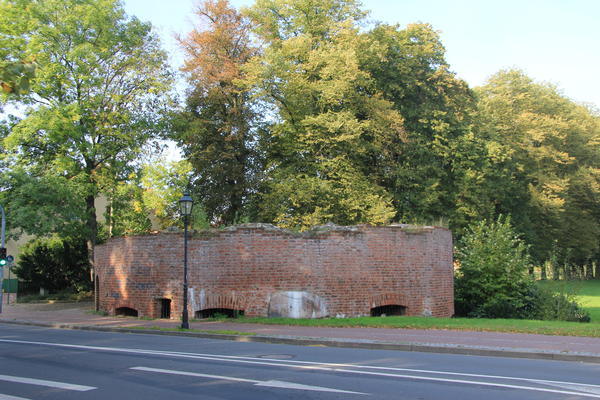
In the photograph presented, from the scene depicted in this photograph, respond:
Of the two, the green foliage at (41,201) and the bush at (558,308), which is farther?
the green foliage at (41,201)

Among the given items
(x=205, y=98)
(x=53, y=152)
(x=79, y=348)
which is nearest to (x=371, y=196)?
(x=205, y=98)

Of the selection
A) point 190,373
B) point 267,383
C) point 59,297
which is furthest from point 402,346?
point 59,297

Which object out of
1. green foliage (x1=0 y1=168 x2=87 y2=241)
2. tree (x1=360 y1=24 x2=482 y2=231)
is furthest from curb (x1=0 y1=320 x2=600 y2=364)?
tree (x1=360 y1=24 x2=482 y2=231)

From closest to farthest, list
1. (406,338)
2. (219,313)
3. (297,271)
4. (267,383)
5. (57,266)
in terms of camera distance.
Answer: (267,383) → (406,338) → (297,271) → (219,313) → (57,266)

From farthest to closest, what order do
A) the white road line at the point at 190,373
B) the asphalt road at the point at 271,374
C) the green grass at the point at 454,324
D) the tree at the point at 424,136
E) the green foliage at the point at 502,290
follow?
the tree at the point at 424,136 → the green foliage at the point at 502,290 → the green grass at the point at 454,324 → the white road line at the point at 190,373 → the asphalt road at the point at 271,374

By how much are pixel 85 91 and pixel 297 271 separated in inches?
665

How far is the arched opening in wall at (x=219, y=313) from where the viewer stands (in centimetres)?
1947

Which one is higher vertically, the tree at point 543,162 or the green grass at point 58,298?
the tree at point 543,162

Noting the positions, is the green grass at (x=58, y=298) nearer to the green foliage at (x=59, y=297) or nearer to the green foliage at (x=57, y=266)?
the green foliage at (x=59, y=297)

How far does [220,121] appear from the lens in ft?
110

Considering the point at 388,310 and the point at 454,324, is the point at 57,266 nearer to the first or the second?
the point at 388,310

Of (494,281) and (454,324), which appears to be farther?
(494,281)

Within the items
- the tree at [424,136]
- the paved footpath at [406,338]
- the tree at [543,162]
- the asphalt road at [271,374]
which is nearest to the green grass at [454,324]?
the paved footpath at [406,338]

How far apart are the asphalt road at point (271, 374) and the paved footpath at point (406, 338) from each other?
1.74 feet
